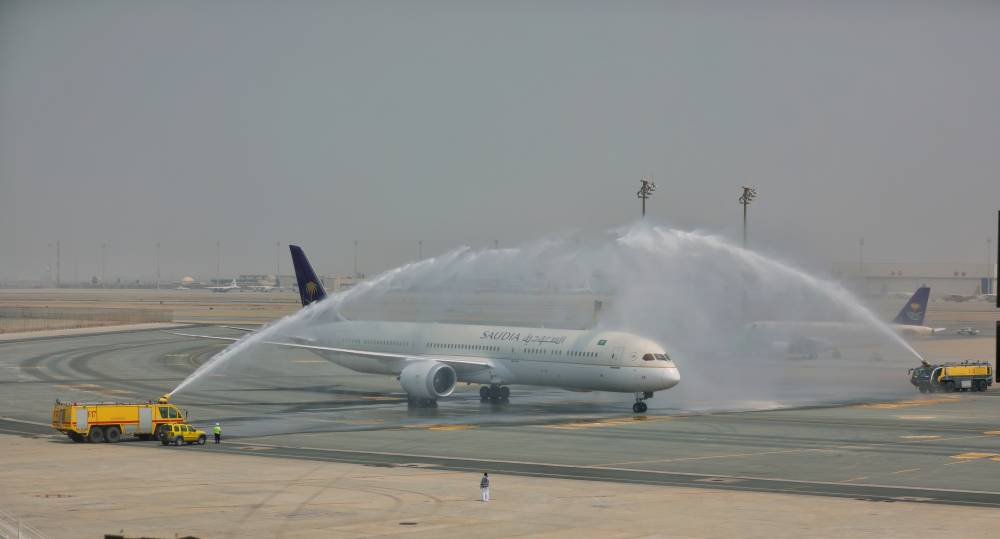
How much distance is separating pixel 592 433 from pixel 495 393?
18.3m

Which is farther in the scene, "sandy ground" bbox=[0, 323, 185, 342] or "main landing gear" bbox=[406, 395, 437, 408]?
"sandy ground" bbox=[0, 323, 185, 342]

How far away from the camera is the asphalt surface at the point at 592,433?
1877 inches

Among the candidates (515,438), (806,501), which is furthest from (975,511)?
(515,438)

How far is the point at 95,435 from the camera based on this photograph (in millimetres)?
57906

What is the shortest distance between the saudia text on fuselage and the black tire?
89.7 feet

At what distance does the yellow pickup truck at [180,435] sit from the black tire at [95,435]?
117 inches

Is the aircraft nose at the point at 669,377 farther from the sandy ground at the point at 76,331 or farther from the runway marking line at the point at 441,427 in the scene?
the sandy ground at the point at 76,331

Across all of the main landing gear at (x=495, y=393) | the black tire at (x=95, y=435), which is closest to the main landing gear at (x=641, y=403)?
the main landing gear at (x=495, y=393)

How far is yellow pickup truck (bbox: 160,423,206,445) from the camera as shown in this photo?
57.0 m

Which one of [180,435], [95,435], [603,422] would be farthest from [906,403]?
[95,435]

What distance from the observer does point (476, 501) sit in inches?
1631

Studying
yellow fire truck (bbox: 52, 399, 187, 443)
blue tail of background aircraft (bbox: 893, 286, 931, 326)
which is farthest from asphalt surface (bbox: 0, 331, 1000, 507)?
blue tail of background aircraft (bbox: 893, 286, 931, 326)

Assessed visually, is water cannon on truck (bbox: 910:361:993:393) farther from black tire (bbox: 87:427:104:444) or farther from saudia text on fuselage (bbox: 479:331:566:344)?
black tire (bbox: 87:427:104:444)

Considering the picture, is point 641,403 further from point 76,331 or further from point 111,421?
point 76,331
